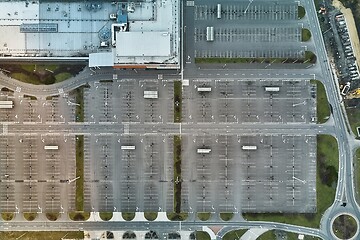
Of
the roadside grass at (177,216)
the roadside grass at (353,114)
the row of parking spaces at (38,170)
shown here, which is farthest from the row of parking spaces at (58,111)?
the roadside grass at (353,114)

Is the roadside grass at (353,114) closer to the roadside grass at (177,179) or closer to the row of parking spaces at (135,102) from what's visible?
the roadside grass at (177,179)

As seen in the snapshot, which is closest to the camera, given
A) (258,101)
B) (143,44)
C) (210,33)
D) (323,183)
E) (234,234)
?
(143,44)

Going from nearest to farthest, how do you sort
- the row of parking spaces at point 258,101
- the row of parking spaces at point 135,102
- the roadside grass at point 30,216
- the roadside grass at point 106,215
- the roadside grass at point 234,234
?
the row of parking spaces at point 258,101 < the roadside grass at point 234,234 < the row of parking spaces at point 135,102 < the roadside grass at point 106,215 < the roadside grass at point 30,216

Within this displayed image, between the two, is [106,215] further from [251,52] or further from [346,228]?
[346,228]

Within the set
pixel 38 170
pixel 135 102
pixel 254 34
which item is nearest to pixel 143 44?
pixel 135 102

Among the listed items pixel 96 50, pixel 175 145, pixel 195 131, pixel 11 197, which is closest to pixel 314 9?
pixel 195 131

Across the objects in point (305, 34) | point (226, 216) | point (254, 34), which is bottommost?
point (226, 216)

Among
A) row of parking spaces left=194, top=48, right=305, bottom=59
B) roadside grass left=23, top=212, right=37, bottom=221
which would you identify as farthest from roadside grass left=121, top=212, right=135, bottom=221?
row of parking spaces left=194, top=48, right=305, bottom=59
